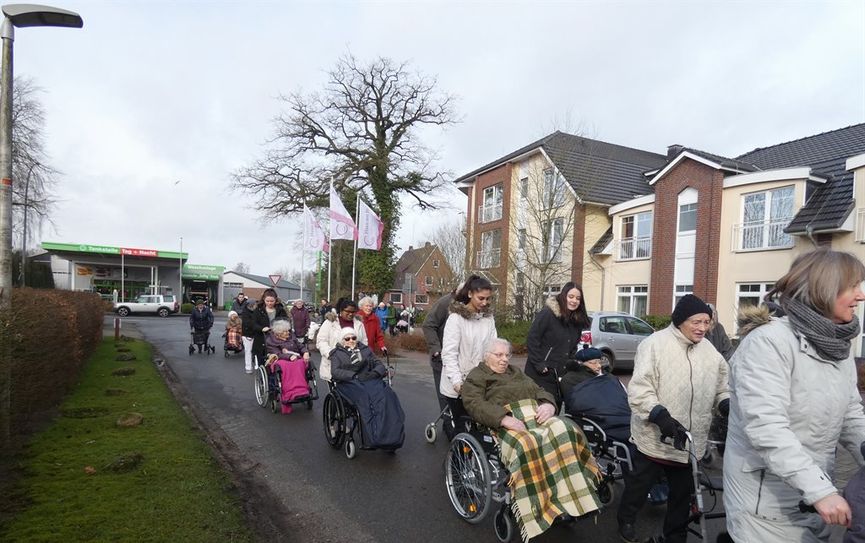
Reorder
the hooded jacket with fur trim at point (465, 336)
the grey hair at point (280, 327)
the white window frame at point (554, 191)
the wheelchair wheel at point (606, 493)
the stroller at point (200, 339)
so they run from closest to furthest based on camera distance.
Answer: the wheelchair wheel at point (606, 493)
the hooded jacket with fur trim at point (465, 336)
the grey hair at point (280, 327)
the stroller at point (200, 339)
the white window frame at point (554, 191)

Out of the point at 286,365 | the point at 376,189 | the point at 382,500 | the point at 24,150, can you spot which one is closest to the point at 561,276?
the point at 376,189

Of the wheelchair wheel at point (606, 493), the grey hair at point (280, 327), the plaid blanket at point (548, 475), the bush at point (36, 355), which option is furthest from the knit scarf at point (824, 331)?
the grey hair at point (280, 327)

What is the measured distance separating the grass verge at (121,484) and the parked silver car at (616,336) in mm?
10348

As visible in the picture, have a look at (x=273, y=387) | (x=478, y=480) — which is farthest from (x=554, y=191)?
(x=478, y=480)

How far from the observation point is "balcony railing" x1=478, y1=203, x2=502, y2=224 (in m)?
30.3

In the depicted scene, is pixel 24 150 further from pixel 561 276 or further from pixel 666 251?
pixel 666 251

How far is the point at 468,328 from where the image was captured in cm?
505

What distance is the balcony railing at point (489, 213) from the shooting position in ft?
99.5

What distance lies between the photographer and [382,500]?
459 centimetres

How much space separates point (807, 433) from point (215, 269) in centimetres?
5704

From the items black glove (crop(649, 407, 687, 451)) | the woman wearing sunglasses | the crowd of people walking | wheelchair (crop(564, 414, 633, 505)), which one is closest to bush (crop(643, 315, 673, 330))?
the crowd of people walking

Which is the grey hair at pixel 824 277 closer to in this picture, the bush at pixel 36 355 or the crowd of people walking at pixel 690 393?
the crowd of people walking at pixel 690 393

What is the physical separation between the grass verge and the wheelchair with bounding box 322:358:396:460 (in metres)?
1.32

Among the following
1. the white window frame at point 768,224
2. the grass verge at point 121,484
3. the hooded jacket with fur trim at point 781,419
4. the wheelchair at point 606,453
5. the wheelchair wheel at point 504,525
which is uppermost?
the white window frame at point 768,224
